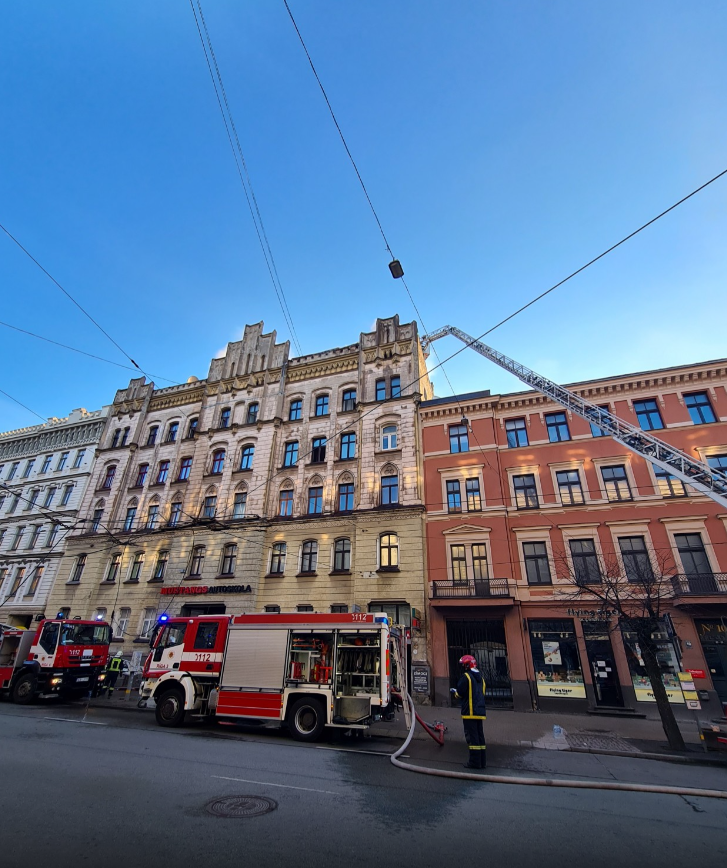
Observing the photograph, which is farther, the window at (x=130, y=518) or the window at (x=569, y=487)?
the window at (x=130, y=518)

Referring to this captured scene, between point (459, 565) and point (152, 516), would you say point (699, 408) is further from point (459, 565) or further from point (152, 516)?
point (152, 516)

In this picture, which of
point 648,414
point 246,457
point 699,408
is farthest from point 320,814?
point 246,457

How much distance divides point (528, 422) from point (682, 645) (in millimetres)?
11510

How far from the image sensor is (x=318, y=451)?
A: 91.8 feet

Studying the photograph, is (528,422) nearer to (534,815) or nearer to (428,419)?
(428,419)

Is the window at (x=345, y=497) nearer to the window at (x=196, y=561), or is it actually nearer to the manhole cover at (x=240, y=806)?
the window at (x=196, y=561)

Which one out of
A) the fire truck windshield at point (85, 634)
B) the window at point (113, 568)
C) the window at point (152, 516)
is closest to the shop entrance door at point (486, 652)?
the fire truck windshield at point (85, 634)

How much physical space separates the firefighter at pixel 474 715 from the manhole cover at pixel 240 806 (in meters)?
4.38

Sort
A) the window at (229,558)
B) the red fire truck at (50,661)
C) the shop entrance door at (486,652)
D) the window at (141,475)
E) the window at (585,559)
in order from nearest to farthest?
the red fire truck at (50,661) → the shop entrance door at (486,652) → the window at (585,559) → the window at (229,558) → the window at (141,475)

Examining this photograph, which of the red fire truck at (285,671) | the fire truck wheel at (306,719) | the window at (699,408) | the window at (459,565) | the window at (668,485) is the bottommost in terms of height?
the fire truck wheel at (306,719)

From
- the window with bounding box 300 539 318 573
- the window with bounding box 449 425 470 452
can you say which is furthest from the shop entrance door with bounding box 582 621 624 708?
the window with bounding box 300 539 318 573

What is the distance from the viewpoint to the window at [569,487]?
21.2 meters

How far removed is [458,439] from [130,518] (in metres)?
23.8

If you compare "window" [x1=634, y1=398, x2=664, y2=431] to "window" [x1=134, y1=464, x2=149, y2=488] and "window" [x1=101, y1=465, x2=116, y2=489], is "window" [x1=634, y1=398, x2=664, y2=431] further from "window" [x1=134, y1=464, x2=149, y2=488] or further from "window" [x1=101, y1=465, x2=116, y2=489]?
"window" [x1=101, y1=465, x2=116, y2=489]
